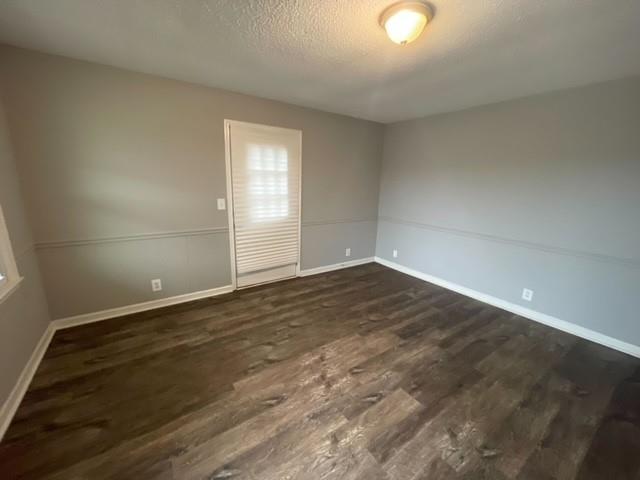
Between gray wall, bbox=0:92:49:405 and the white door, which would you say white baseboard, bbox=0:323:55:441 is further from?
the white door

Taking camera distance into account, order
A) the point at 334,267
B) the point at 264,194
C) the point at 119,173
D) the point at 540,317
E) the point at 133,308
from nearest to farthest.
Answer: the point at 119,173 < the point at 133,308 < the point at 540,317 < the point at 264,194 < the point at 334,267

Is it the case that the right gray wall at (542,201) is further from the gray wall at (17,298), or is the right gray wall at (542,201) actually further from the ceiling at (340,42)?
the gray wall at (17,298)

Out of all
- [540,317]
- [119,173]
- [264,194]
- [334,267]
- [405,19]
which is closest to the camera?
[405,19]

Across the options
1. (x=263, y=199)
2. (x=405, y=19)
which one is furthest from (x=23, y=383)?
(x=405, y=19)

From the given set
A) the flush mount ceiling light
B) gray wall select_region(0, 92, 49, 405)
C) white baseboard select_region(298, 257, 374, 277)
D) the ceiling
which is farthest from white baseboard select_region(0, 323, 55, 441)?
the flush mount ceiling light

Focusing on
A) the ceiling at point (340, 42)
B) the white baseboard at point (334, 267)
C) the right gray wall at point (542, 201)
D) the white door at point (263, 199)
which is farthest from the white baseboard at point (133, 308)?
the right gray wall at point (542, 201)

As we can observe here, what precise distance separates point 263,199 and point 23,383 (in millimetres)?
2523

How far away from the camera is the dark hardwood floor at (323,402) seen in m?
1.35

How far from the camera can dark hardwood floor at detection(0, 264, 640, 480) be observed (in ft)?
4.43

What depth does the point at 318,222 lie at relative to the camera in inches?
155

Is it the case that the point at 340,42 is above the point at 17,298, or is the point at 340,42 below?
above

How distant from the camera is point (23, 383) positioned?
172 centimetres

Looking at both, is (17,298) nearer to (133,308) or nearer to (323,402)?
(133,308)

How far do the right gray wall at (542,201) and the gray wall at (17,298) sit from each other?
4279 millimetres
